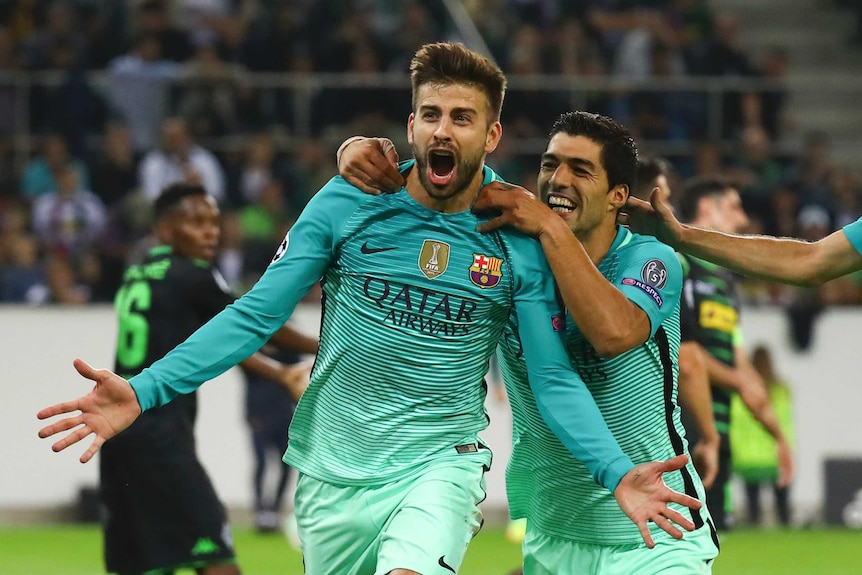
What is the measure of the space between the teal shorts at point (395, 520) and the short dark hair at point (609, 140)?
3.63ft

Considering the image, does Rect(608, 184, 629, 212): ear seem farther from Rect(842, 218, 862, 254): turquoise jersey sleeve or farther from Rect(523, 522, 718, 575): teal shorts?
Rect(523, 522, 718, 575): teal shorts

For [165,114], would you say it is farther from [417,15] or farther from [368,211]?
[368,211]

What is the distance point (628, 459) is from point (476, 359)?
0.63m

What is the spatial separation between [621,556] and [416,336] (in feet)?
3.38

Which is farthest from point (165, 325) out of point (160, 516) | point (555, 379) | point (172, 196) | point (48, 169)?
point (48, 169)

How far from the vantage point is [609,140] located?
5.48 m

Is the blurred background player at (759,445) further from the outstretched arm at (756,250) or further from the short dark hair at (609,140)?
the short dark hair at (609,140)

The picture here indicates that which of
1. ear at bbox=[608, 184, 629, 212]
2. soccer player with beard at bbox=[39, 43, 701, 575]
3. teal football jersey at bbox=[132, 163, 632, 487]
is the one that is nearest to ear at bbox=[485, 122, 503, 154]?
soccer player with beard at bbox=[39, 43, 701, 575]

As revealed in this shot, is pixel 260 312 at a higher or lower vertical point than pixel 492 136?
lower

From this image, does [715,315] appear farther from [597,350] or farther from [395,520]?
[395,520]

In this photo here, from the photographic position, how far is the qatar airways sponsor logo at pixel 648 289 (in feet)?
17.2

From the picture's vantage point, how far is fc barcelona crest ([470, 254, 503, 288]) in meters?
5.21

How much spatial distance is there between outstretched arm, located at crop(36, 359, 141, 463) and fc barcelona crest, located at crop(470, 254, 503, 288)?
1.20 metres

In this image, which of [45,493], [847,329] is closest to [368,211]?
[45,493]
